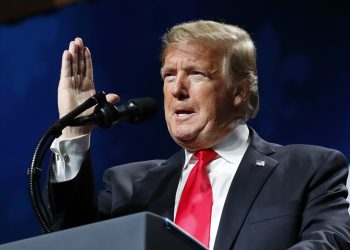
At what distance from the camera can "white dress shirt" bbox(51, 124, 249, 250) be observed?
1.92m

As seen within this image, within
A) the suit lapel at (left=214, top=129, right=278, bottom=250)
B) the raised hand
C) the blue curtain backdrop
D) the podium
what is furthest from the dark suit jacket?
the podium

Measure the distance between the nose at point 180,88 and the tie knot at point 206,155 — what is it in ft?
0.46

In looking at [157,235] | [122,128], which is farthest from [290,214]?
[122,128]

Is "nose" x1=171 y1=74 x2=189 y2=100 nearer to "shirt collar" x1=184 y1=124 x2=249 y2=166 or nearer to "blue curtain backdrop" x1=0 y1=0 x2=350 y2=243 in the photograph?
"shirt collar" x1=184 y1=124 x2=249 y2=166

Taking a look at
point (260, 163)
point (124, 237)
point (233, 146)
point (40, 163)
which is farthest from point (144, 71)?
point (124, 237)

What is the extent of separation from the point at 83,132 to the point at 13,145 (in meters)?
0.71

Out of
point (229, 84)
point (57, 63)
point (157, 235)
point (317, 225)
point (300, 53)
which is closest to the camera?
point (157, 235)

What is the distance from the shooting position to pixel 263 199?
1.87m

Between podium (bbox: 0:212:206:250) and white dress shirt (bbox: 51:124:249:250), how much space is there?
0.64 meters

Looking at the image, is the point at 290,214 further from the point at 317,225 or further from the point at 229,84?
the point at 229,84

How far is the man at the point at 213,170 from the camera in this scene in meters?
1.82

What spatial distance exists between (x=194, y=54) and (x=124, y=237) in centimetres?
93

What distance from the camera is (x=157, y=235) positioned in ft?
3.86

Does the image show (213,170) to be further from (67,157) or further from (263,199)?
(67,157)
